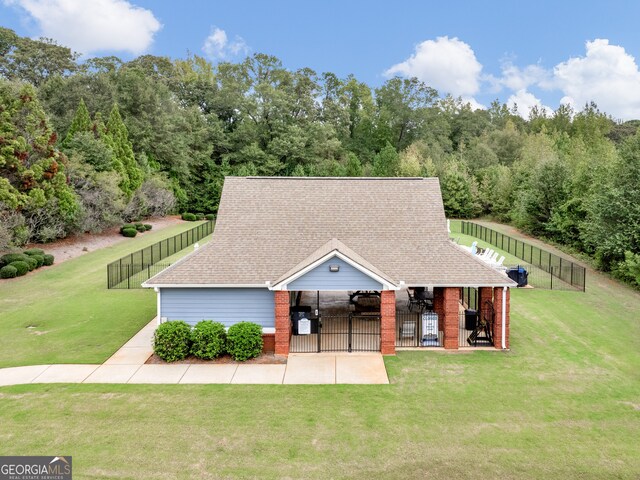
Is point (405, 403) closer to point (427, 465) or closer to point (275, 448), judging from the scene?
point (427, 465)

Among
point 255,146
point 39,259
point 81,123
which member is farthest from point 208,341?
point 255,146

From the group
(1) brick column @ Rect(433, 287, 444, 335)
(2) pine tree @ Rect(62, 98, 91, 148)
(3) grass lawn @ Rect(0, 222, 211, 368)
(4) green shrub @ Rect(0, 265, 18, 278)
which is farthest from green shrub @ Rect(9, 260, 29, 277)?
(1) brick column @ Rect(433, 287, 444, 335)

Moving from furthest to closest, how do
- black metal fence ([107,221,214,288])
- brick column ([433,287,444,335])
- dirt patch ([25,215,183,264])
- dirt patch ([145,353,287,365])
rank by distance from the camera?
dirt patch ([25,215,183,264]) → black metal fence ([107,221,214,288]) → brick column ([433,287,444,335]) → dirt patch ([145,353,287,365])

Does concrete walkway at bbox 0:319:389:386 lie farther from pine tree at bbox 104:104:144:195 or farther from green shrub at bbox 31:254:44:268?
pine tree at bbox 104:104:144:195

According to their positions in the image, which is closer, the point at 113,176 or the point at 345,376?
the point at 345,376

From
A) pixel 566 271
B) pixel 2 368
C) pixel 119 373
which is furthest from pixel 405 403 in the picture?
pixel 566 271

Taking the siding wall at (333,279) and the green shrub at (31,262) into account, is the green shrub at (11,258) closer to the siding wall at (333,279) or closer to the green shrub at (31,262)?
the green shrub at (31,262)
